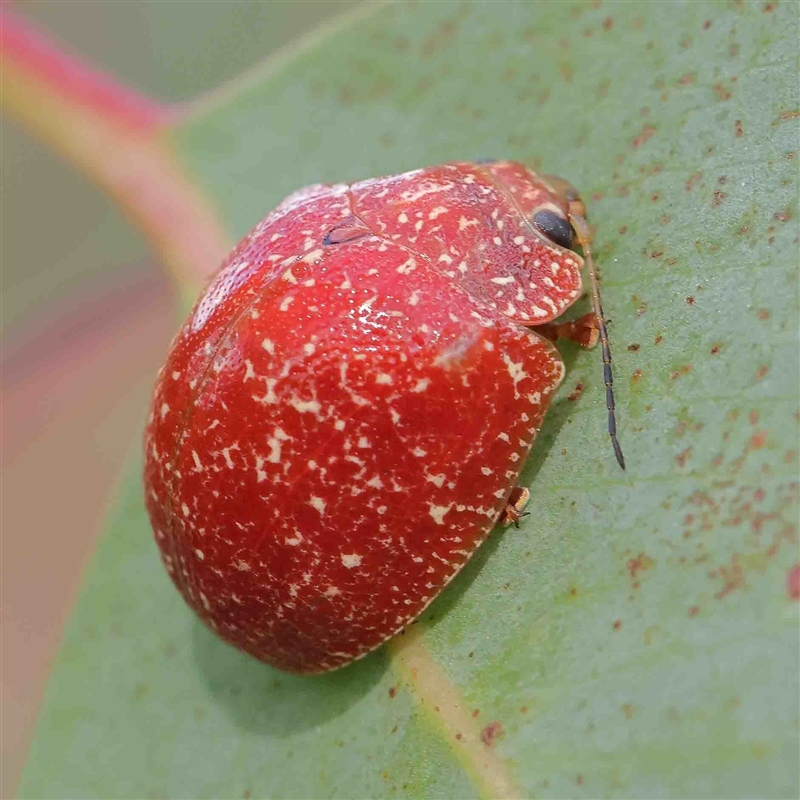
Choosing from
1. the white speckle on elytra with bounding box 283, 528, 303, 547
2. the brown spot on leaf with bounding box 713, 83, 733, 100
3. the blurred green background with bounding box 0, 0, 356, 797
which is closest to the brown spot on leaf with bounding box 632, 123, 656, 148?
the brown spot on leaf with bounding box 713, 83, 733, 100

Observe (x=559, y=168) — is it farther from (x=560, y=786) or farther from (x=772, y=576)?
(x=560, y=786)

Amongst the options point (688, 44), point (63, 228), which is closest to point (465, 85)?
point (688, 44)

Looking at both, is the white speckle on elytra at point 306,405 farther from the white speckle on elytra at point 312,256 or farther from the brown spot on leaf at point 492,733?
the brown spot on leaf at point 492,733

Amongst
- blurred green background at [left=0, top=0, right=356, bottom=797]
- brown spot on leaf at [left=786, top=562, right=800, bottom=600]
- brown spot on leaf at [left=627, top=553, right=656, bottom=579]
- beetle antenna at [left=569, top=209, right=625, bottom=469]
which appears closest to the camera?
brown spot on leaf at [left=786, top=562, right=800, bottom=600]

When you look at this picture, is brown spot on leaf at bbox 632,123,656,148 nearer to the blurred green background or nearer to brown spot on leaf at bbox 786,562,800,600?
brown spot on leaf at bbox 786,562,800,600

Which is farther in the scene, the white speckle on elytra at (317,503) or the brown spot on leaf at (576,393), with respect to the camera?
the brown spot on leaf at (576,393)

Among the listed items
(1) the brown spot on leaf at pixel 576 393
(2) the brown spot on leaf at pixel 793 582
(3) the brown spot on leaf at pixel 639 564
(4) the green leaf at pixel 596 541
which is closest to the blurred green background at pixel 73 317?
(4) the green leaf at pixel 596 541

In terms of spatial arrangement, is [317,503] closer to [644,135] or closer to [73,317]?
[644,135]
